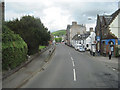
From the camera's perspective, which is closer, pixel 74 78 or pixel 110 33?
pixel 74 78

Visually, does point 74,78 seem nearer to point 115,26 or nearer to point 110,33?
point 110,33

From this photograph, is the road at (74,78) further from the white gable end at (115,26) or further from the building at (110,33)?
the white gable end at (115,26)

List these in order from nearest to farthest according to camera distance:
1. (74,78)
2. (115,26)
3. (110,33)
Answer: (74,78)
(115,26)
(110,33)

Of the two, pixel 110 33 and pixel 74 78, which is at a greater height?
pixel 110 33

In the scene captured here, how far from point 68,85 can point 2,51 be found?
22.2 ft

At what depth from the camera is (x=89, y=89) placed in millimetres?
9305

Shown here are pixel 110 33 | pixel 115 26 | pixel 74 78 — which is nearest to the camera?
pixel 74 78

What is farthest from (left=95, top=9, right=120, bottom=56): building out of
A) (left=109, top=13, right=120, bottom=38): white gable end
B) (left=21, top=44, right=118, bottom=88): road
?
(left=21, top=44, right=118, bottom=88): road

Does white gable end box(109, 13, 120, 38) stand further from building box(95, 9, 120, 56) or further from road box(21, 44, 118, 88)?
road box(21, 44, 118, 88)

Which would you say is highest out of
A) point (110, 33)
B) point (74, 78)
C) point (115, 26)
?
point (115, 26)

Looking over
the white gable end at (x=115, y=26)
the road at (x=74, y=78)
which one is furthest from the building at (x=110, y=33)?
the road at (x=74, y=78)

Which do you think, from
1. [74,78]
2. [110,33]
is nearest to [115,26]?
[110,33]

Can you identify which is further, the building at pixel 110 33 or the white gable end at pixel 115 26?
the white gable end at pixel 115 26

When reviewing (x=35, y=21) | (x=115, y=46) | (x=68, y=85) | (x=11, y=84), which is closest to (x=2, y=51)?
(x=11, y=84)
